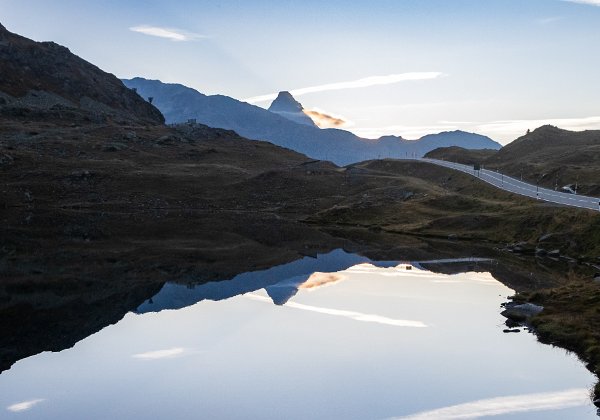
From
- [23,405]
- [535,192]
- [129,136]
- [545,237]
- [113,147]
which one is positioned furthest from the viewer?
[129,136]

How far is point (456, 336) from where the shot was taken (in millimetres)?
42719

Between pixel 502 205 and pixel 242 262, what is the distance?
53581 millimetres

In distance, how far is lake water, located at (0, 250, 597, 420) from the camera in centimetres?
A: 2889

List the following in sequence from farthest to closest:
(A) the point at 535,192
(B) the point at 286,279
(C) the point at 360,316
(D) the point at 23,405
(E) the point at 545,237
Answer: (A) the point at 535,192 < (E) the point at 545,237 < (B) the point at 286,279 < (C) the point at 360,316 < (D) the point at 23,405

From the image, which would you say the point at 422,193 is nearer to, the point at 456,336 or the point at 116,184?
the point at 116,184

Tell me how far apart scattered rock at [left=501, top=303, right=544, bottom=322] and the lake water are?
1.04 meters

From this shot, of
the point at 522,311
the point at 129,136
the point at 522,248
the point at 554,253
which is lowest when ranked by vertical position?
the point at 522,248

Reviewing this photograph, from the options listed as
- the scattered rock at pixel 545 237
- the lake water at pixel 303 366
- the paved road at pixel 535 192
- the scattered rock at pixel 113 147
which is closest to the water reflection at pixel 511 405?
the lake water at pixel 303 366

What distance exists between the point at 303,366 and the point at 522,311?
21.5 m

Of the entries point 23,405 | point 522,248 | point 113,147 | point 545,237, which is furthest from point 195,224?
point 113,147

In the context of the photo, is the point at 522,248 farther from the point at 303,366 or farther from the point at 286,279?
the point at 303,366

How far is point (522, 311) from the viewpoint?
4725 centimetres

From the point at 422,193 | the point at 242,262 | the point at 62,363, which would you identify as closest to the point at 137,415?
the point at 62,363

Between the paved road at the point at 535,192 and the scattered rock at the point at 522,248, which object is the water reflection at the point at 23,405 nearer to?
the scattered rock at the point at 522,248
